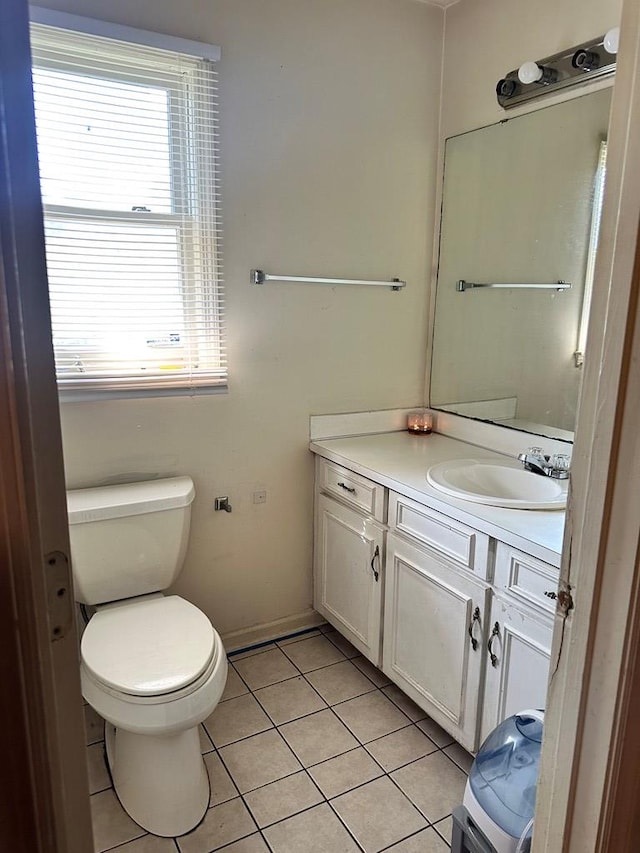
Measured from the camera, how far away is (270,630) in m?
2.52

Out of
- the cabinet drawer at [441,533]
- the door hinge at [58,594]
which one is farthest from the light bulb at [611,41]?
the door hinge at [58,594]

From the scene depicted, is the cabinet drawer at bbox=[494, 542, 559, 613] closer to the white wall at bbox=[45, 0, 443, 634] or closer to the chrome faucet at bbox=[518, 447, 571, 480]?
the chrome faucet at bbox=[518, 447, 571, 480]

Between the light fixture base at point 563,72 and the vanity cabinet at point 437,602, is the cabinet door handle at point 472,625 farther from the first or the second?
the light fixture base at point 563,72

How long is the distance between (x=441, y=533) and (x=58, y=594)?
4.51ft

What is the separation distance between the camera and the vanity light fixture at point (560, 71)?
1802mm

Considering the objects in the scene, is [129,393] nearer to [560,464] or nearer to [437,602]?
[437,602]

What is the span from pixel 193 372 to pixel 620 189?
1674 millimetres

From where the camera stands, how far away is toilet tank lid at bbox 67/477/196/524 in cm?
185

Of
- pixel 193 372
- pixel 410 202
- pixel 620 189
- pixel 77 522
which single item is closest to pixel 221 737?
pixel 77 522

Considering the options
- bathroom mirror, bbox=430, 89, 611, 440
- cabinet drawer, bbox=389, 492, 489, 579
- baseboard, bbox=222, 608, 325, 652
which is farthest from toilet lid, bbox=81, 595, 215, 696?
bathroom mirror, bbox=430, 89, 611, 440

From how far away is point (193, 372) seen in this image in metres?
2.15

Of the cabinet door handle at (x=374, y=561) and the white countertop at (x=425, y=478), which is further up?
the white countertop at (x=425, y=478)

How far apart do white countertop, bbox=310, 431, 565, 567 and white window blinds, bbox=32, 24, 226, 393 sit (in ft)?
2.04

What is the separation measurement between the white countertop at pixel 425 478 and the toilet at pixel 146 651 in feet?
2.05
